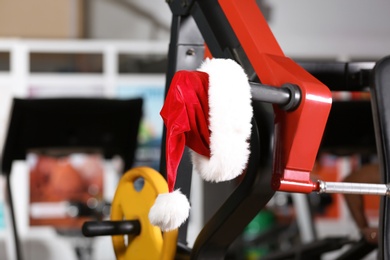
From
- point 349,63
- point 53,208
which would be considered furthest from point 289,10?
point 349,63

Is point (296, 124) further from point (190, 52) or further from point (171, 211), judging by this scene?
point (190, 52)

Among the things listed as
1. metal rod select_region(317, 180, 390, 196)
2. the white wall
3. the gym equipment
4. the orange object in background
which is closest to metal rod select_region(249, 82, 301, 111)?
metal rod select_region(317, 180, 390, 196)

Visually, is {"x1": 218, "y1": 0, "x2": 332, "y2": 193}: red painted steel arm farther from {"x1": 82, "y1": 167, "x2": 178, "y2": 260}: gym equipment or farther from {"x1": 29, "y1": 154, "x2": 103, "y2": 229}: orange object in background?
{"x1": 29, "y1": 154, "x2": 103, "y2": 229}: orange object in background

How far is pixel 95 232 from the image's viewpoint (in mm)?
1396

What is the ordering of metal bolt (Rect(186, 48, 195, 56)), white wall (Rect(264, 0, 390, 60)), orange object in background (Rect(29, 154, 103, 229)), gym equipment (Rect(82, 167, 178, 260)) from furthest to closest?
white wall (Rect(264, 0, 390, 60))
orange object in background (Rect(29, 154, 103, 229))
metal bolt (Rect(186, 48, 195, 56))
gym equipment (Rect(82, 167, 178, 260))

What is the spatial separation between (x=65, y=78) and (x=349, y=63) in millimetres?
3068

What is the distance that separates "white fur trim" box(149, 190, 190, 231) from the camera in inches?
39.9

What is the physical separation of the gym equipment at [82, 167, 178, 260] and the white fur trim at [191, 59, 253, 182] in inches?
12.8

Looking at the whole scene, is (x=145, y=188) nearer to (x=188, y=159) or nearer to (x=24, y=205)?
(x=188, y=159)

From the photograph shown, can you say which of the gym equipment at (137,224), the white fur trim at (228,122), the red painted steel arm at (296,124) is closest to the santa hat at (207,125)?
the white fur trim at (228,122)

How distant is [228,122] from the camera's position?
40.2 inches

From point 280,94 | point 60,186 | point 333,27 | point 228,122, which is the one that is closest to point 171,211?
point 228,122

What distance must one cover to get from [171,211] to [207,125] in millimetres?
148

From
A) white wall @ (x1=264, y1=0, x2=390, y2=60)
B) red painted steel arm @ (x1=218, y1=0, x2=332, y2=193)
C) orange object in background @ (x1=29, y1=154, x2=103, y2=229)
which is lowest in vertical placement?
orange object in background @ (x1=29, y1=154, x2=103, y2=229)
